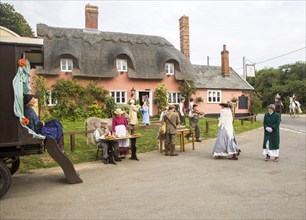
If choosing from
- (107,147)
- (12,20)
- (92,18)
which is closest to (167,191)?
(107,147)

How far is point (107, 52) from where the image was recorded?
77.4 feet

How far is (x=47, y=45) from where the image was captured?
2202cm

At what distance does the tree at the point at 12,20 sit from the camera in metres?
36.2

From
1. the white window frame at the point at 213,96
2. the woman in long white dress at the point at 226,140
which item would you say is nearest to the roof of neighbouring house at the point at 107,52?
the white window frame at the point at 213,96

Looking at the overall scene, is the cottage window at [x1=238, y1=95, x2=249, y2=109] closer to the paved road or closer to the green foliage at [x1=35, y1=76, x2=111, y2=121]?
the green foliage at [x1=35, y1=76, x2=111, y2=121]

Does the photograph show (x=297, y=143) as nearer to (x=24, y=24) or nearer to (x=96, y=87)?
(x=96, y=87)

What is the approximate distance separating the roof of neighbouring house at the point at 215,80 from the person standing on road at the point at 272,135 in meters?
17.7

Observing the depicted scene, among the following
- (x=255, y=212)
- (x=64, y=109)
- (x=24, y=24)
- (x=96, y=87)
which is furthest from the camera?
(x=24, y=24)

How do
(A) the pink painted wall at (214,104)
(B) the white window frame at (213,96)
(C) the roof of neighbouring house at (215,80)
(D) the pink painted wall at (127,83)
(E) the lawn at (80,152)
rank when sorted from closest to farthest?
(E) the lawn at (80,152) < (D) the pink painted wall at (127,83) < (A) the pink painted wall at (214,104) < (B) the white window frame at (213,96) < (C) the roof of neighbouring house at (215,80)

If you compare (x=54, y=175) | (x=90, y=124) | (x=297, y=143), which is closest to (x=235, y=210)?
(x=54, y=175)

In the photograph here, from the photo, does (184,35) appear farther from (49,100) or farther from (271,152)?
(271,152)

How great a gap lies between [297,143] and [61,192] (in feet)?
37.4

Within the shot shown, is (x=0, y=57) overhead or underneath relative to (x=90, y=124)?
overhead

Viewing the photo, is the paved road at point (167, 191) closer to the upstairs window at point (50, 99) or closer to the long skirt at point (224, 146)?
the long skirt at point (224, 146)
